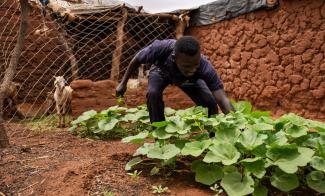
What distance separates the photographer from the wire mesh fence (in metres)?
7.02

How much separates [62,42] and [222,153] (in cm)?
472

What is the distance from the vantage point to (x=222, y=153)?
281 cm

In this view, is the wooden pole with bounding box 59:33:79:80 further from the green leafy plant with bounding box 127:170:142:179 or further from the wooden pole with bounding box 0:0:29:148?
the green leafy plant with bounding box 127:170:142:179

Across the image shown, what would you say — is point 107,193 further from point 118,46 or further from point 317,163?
point 118,46

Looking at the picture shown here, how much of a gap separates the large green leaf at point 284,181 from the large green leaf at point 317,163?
0.47 feet

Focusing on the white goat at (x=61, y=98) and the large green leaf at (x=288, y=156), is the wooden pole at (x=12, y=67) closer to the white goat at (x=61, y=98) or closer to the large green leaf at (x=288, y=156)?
the white goat at (x=61, y=98)

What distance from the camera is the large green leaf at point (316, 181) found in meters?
2.76

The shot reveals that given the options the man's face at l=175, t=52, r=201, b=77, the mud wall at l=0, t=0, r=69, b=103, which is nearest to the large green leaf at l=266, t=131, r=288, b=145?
the man's face at l=175, t=52, r=201, b=77

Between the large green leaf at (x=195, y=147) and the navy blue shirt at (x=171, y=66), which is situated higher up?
the navy blue shirt at (x=171, y=66)

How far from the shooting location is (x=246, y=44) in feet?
22.3

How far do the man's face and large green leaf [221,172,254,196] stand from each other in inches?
35.6

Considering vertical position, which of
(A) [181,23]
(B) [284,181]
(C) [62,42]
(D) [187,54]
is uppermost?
(A) [181,23]

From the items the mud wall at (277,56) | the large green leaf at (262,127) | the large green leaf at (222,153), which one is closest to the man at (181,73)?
the large green leaf at (262,127)

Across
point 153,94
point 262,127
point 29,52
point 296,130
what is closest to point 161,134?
point 153,94
